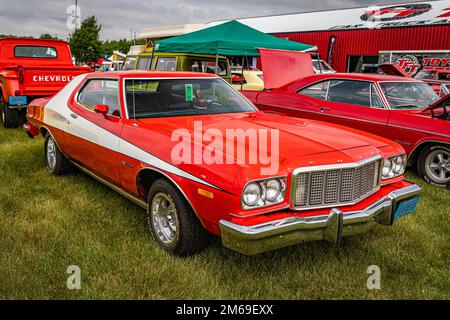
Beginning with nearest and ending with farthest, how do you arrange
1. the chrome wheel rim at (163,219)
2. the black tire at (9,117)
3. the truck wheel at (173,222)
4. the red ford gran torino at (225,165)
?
the red ford gran torino at (225,165)
the truck wheel at (173,222)
the chrome wheel rim at (163,219)
the black tire at (9,117)

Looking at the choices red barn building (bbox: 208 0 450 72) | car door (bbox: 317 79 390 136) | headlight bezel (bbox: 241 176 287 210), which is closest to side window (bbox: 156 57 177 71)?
car door (bbox: 317 79 390 136)

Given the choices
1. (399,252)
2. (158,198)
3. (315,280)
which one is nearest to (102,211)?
(158,198)

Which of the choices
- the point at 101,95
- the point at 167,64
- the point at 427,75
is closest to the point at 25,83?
the point at 167,64

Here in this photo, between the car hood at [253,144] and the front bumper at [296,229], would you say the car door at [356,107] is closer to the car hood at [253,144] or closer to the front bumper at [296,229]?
the car hood at [253,144]

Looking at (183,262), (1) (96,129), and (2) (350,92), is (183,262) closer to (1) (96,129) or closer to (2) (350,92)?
(1) (96,129)

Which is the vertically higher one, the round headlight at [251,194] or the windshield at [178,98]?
the windshield at [178,98]

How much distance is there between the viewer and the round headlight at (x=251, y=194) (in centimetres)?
263

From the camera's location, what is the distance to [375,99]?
577 centimetres

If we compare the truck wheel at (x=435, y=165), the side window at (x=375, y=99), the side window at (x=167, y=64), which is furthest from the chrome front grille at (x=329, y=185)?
the side window at (x=167, y=64)

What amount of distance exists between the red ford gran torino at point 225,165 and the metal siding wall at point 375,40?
18.5 metres

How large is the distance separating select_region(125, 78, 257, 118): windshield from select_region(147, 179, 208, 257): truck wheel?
884mm

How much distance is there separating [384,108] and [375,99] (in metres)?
0.21

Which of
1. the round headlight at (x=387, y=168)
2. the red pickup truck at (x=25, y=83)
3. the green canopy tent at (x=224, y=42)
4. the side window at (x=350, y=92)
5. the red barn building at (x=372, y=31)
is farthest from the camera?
the red barn building at (x=372, y=31)

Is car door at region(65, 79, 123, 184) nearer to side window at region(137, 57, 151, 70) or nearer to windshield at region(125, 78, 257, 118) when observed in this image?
windshield at region(125, 78, 257, 118)
